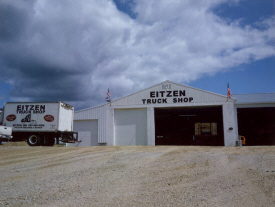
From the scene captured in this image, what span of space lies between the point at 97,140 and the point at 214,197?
60.7ft

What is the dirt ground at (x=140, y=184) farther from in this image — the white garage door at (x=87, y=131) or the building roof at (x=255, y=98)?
the building roof at (x=255, y=98)

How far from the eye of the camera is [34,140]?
19266 mm

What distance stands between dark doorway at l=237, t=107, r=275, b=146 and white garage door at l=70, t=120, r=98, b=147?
17.9m

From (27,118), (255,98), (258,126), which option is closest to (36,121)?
(27,118)

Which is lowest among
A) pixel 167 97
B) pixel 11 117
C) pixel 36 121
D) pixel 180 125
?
pixel 180 125

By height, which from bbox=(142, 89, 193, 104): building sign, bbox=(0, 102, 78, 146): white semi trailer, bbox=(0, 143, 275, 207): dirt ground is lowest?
bbox=(0, 143, 275, 207): dirt ground

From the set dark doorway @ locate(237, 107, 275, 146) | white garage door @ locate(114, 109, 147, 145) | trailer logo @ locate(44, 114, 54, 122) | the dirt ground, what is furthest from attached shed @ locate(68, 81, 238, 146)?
the dirt ground

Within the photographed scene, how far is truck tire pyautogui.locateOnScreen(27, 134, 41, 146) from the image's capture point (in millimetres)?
19047

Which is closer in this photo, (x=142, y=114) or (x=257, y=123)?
(x=142, y=114)

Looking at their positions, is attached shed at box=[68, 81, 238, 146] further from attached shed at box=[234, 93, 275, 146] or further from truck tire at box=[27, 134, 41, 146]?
attached shed at box=[234, 93, 275, 146]

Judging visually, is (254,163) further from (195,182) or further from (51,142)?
(51,142)

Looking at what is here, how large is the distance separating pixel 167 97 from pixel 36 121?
11655 mm

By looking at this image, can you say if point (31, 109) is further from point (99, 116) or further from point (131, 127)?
point (131, 127)

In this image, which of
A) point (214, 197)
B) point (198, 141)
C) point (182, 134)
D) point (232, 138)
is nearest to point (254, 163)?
point (214, 197)
